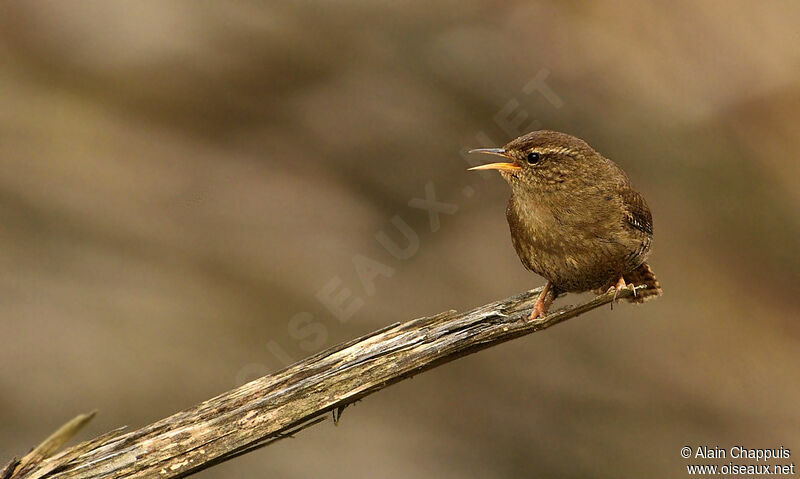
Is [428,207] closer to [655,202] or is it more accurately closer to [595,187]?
[655,202]

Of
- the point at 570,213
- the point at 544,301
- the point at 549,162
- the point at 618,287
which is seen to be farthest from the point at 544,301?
the point at 549,162

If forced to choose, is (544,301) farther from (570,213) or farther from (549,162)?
(549,162)

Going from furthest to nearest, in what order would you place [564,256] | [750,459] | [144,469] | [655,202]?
[655,202] < [750,459] < [564,256] < [144,469]

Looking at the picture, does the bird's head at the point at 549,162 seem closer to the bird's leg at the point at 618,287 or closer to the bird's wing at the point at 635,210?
the bird's wing at the point at 635,210

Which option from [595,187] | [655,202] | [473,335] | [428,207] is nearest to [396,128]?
[428,207]

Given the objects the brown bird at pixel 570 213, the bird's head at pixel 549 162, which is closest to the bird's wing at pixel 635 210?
the brown bird at pixel 570 213

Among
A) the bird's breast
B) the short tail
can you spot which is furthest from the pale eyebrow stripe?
the short tail

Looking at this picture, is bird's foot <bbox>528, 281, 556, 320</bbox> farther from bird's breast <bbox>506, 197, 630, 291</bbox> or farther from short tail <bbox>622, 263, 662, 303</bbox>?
short tail <bbox>622, 263, 662, 303</bbox>
